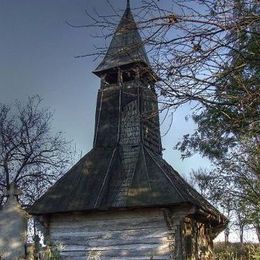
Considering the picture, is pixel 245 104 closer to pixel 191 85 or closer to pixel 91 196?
pixel 191 85

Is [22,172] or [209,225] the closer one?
[209,225]

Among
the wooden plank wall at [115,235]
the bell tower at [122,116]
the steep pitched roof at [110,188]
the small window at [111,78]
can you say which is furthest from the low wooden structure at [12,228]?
the small window at [111,78]

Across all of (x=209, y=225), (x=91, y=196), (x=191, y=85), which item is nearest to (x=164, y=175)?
(x=91, y=196)

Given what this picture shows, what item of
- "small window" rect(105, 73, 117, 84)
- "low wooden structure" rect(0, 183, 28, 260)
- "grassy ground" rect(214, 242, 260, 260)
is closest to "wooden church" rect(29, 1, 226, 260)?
"low wooden structure" rect(0, 183, 28, 260)

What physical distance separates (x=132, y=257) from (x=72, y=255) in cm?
202

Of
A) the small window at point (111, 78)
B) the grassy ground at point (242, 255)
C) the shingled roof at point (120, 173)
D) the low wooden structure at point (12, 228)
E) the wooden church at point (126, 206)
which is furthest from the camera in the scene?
the small window at point (111, 78)

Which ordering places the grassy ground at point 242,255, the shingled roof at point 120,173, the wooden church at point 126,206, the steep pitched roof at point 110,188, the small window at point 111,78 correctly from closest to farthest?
the grassy ground at point 242,255 → the wooden church at point 126,206 → the steep pitched roof at point 110,188 → the shingled roof at point 120,173 → the small window at point 111,78

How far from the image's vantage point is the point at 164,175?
1469 cm

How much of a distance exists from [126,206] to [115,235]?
1.16 meters

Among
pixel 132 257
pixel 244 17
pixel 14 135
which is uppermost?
pixel 14 135

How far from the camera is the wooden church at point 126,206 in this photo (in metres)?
13.5

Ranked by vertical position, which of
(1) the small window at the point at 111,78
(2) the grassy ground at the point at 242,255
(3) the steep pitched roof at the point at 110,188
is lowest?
(2) the grassy ground at the point at 242,255

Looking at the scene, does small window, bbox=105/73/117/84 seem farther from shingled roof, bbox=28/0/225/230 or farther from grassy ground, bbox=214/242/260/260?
grassy ground, bbox=214/242/260/260

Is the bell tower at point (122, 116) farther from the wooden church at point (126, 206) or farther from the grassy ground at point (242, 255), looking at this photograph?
the grassy ground at point (242, 255)
